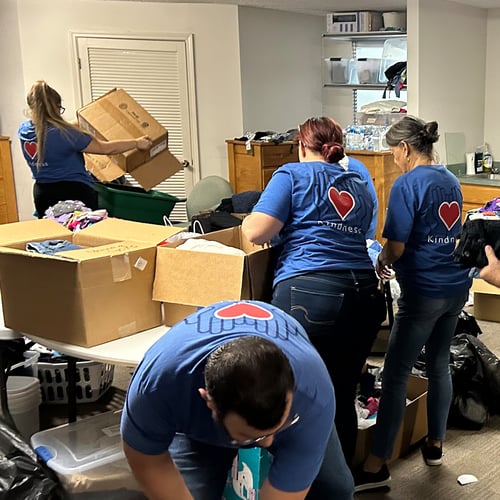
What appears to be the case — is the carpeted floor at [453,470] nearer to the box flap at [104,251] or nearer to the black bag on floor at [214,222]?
the black bag on floor at [214,222]

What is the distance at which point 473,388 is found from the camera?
2980 mm

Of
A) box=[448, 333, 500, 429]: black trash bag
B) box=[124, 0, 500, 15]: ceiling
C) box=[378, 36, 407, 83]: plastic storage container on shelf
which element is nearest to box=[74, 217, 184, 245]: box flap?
box=[448, 333, 500, 429]: black trash bag

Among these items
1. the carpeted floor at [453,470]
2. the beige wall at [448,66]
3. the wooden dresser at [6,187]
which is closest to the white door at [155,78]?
the wooden dresser at [6,187]

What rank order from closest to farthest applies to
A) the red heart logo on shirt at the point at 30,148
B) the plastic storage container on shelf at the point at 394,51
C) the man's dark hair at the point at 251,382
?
the man's dark hair at the point at 251,382
the red heart logo on shirt at the point at 30,148
the plastic storage container on shelf at the point at 394,51

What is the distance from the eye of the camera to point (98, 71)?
5.76 m

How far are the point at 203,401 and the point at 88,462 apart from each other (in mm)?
1020

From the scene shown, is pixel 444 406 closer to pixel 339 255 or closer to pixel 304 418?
pixel 339 255

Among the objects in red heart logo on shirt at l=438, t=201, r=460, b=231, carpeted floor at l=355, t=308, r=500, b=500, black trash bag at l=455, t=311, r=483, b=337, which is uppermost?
red heart logo on shirt at l=438, t=201, r=460, b=231

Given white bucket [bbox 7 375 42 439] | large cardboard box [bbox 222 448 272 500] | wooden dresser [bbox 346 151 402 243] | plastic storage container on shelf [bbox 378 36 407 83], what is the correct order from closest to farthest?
1. large cardboard box [bbox 222 448 272 500]
2. white bucket [bbox 7 375 42 439]
3. wooden dresser [bbox 346 151 402 243]
4. plastic storage container on shelf [bbox 378 36 407 83]

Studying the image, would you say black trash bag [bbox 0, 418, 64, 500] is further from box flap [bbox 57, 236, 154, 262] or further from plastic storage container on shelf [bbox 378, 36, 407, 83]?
plastic storage container on shelf [bbox 378, 36, 407, 83]

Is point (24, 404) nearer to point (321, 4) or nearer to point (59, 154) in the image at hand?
point (59, 154)

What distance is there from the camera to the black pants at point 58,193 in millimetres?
3863

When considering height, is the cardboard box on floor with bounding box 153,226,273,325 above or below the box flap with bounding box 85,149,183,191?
below

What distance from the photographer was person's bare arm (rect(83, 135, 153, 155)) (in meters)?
3.72
